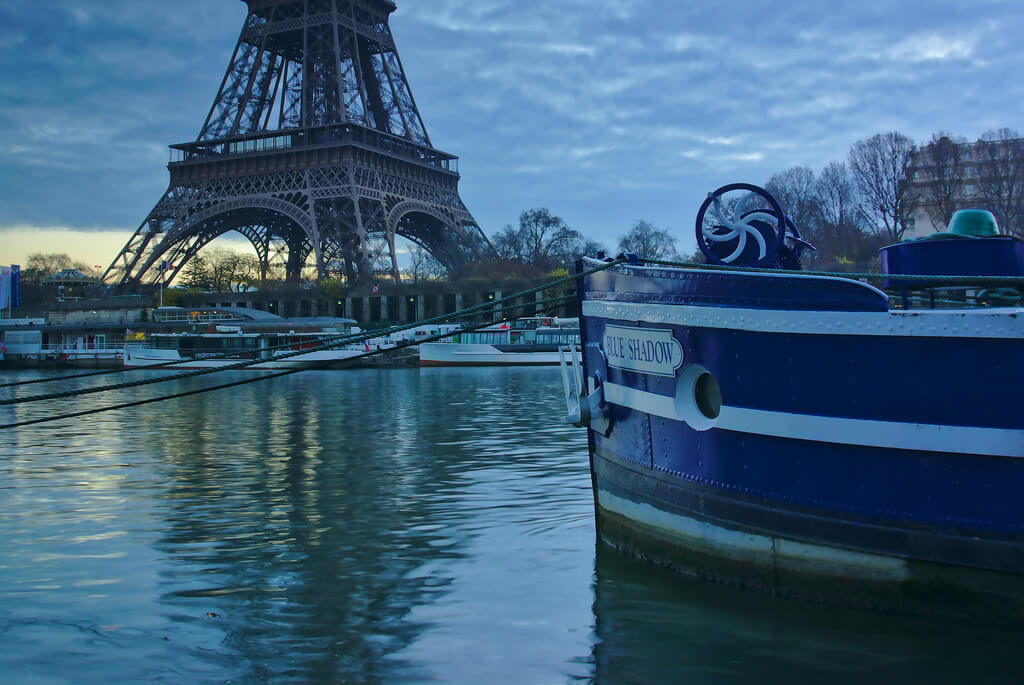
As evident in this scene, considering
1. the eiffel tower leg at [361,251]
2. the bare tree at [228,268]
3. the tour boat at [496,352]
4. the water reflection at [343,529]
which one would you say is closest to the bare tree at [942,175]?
the tour boat at [496,352]

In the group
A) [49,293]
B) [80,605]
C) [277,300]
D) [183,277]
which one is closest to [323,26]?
[277,300]

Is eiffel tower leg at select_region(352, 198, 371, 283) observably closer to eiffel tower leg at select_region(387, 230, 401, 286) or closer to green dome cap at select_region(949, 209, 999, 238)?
eiffel tower leg at select_region(387, 230, 401, 286)

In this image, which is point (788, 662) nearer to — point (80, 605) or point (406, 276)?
point (80, 605)

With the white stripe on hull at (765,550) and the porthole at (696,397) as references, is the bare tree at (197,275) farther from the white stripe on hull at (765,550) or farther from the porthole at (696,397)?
the porthole at (696,397)

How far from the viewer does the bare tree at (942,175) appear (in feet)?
149

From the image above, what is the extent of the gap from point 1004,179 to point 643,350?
49611 millimetres

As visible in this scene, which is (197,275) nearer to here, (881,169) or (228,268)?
(228,268)

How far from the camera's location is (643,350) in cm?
707

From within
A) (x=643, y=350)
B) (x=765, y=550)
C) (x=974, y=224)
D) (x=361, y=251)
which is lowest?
(x=765, y=550)

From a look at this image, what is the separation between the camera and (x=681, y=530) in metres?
7.01

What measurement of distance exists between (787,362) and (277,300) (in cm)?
7920

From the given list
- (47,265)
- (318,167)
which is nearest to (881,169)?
(318,167)

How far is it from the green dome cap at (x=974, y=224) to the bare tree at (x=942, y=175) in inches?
1602

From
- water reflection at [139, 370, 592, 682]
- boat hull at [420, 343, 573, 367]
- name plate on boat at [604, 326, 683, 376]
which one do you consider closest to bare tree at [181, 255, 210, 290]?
boat hull at [420, 343, 573, 367]
